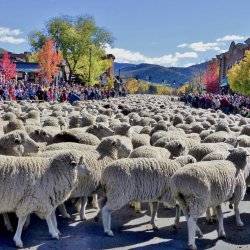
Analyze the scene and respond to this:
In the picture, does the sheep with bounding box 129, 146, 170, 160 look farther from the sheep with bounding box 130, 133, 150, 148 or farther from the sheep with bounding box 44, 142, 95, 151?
the sheep with bounding box 130, 133, 150, 148

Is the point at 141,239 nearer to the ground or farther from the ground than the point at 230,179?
nearer to the ground

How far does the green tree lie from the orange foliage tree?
5.26 metres

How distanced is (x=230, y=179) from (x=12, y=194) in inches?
123

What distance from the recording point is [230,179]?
791 cm

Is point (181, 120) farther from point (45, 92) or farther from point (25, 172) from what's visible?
point (45, 92)

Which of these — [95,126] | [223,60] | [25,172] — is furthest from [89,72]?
[25,172]

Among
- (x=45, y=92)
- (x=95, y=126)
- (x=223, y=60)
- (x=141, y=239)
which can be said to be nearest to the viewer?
(x=141, y=239)

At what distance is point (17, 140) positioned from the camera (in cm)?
886

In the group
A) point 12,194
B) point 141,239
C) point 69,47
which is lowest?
point 141,239

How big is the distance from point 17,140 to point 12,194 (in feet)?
5.72

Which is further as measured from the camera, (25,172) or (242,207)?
(242,207)

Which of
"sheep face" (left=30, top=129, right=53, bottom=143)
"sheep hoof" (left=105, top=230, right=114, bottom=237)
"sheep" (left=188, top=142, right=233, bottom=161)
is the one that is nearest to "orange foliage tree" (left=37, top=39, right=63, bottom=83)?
"sheep face" (left=30, top=129, right=53, bottom=143)

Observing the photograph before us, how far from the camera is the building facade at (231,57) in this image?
91.5 m

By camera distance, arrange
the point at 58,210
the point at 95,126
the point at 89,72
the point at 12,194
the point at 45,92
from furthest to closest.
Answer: the point at 89,72, the point at 45,92, the point at 95,126, the point at 58,210, the point at 12,194
